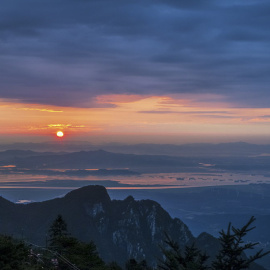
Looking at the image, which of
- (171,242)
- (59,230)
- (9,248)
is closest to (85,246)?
(59,230)

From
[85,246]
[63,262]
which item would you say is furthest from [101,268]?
[63,262]

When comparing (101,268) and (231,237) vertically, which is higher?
(231,237)

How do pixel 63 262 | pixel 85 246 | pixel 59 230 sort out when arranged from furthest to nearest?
pixel 59 230 → pixel 85 246 → pixel 63 262

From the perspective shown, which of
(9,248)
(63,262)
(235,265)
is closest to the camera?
(235,265)

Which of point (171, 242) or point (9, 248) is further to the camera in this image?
point (9, 248)

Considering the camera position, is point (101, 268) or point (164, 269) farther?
point (101, 268)

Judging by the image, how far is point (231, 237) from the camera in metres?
29.1

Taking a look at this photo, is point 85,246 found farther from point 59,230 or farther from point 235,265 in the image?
point 235,265

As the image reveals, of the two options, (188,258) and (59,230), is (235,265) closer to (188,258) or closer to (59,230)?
(188,258)

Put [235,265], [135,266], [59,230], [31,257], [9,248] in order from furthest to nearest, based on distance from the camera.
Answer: [135,266]
[59,230]
[31,257]
[9,248]
[235,265]

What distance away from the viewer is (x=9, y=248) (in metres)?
31.7

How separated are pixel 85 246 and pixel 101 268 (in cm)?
329

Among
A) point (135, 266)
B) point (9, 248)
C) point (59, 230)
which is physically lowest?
point (135, 266)

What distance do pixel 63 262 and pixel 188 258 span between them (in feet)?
62.0
